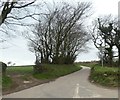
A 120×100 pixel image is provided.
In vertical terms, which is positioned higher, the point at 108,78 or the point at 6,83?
the point at 108,78

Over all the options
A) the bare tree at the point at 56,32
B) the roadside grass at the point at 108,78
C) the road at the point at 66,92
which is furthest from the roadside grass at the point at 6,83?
the bare tree at the point at 56,32

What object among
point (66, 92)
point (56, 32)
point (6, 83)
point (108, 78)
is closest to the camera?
point (66, 92)

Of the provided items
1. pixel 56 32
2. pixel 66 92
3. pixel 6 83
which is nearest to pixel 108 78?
pixel 66 92

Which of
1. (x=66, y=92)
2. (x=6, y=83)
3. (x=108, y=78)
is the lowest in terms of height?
(x=66, y=92)

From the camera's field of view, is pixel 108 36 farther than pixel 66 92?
Yes

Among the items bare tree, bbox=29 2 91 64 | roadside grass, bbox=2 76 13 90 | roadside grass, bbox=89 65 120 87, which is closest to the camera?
roadside grass, bbox=2 76 13 90

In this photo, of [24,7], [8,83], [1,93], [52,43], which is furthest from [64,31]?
[1,93]

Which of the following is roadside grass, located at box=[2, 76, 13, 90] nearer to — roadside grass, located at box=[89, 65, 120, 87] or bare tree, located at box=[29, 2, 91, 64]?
roadside grass, located at box=[89, 65, 120, 87]

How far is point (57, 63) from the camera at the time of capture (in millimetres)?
48125

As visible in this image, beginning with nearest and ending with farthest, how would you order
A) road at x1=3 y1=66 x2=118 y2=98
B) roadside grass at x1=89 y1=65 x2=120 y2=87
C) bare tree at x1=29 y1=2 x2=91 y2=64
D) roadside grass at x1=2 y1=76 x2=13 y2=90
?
road at x1=3 y1=66 x2=118 y2=98
roadside grass at x1=2 y1=76 x2=13 y2=90
roadside grass at x1=89 y1=65 x2=120 y2=87
bare tree at x1=29 y1=2 x2=91 y2=64

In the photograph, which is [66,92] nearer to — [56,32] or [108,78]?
[108,78]

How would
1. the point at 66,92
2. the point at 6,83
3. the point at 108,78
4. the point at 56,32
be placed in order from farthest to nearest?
the point at 56,32 → the point at 108,78 → the point at 6,83 → the point at 66,92

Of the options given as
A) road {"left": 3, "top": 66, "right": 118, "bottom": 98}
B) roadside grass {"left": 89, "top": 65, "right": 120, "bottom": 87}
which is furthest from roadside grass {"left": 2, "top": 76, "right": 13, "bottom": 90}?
roadside grass {"left": 89, "top": 65, "right": 120, "bottom": 87}

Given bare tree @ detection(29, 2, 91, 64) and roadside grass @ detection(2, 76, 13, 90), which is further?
bare tree @ detection(29, 2, 91, 64)
